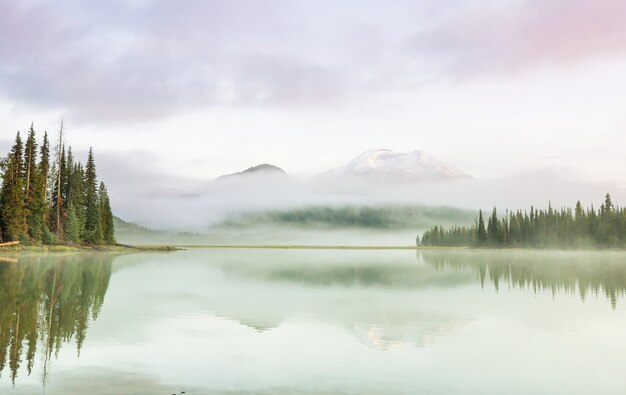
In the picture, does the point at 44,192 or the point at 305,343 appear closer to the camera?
the point at 305,343

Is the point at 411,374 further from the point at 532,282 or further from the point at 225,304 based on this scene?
the point at 532,282

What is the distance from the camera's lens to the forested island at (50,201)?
99.1 meters

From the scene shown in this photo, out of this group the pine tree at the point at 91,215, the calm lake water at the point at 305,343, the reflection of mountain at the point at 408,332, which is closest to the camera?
the calm lake water at the point at 305,343

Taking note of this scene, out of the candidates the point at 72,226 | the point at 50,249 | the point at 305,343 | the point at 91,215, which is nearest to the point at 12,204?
the point at 50,249

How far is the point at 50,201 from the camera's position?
121812 millimetres

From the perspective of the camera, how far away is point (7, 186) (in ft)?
330

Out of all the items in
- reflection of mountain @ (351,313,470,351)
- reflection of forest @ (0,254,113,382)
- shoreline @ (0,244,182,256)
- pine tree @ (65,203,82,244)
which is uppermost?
pine tree @ (65,203,82,244)

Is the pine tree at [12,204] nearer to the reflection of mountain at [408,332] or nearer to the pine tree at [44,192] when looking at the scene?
the pine tree at [44,192]

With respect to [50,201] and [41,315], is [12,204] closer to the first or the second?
[50,201]

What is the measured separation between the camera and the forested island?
9906cm

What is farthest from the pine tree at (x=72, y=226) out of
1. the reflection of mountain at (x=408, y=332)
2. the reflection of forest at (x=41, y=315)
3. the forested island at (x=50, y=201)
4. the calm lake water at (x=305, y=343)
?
the reflection of mountain at (x=408, y=332)

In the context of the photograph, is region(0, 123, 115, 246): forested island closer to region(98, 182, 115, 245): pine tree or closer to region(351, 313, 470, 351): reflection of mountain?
region(98, 182, 115, 245): pine tree

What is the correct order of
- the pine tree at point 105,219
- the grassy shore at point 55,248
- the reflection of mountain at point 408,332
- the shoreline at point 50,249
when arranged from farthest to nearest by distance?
the pine tree at point 105,219, the grassy shore at point 55,248, the shoreline at point 50,249, the reflection of mountain at point 408,332

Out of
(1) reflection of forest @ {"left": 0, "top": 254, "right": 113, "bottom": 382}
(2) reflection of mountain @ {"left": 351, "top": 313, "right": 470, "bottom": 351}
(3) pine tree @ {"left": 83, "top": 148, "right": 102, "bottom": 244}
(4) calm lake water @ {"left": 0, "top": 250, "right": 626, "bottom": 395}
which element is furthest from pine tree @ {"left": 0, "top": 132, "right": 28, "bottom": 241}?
(2) reflection of mountain @ {"left": 351, "top": 313, "right": 470, "bottom": 351}
